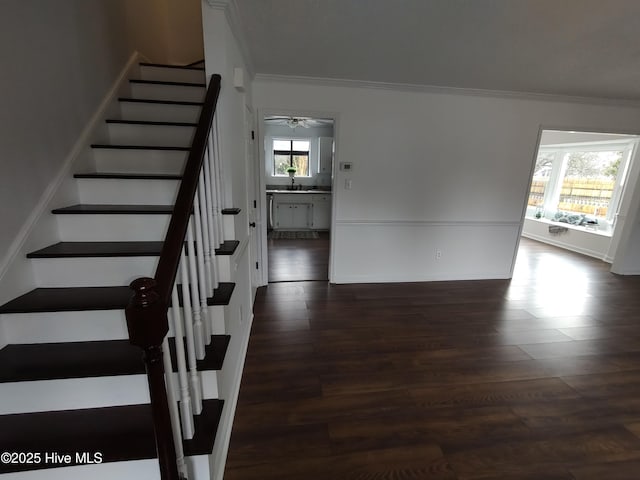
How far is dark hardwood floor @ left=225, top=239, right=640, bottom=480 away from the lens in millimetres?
1453

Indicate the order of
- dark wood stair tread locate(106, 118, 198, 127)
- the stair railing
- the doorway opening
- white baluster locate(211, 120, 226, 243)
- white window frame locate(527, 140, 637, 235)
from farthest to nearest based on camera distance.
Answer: the doorway opening
white window frame locate(527, 140, 637, 235)
dark wood stair tread locate(106, 118, 198, 127)
white baluster locate(211, 120, 226, 243)
the stair railing

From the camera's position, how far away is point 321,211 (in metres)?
6.54

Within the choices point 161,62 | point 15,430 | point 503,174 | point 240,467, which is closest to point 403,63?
point 503,174

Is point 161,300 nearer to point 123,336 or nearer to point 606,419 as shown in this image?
point 123,336

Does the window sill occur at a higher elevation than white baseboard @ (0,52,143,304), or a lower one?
lower

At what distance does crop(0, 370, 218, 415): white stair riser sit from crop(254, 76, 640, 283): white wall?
8.53 ft

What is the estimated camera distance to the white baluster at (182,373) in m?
0.97

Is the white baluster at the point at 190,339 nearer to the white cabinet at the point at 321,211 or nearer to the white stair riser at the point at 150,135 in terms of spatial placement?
the white stair riser at the point at 150,135

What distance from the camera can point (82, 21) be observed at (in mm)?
1881

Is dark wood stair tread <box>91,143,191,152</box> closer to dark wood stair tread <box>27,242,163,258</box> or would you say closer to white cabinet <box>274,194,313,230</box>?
dark wood stair tread <box>27,242,163,258</box>

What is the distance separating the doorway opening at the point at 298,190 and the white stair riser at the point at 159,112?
259cm

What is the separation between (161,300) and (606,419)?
251cm

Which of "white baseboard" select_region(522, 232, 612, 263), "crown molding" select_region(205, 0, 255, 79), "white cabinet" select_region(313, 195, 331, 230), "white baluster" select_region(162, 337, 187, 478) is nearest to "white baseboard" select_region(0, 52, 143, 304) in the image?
"white baluster" select_region(162, 337, 187, 478)

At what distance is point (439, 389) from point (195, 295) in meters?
1.70
